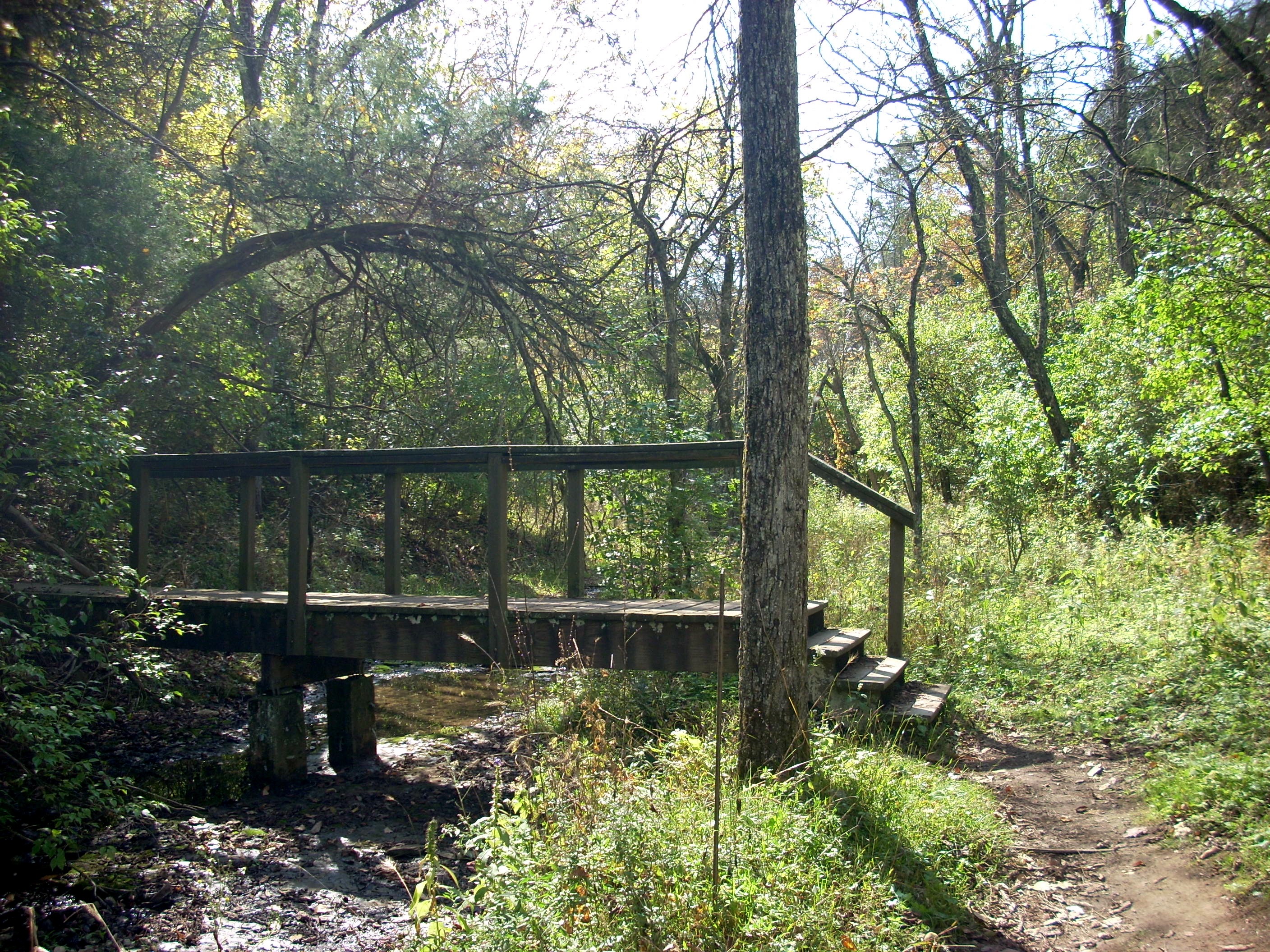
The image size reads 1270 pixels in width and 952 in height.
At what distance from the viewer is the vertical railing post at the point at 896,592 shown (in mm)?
6473

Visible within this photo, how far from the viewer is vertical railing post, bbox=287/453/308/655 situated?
7199mm

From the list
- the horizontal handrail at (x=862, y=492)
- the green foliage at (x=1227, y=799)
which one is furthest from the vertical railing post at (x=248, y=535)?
the green foliage at (x=1227, y=799)

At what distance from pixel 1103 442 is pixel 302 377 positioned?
11.5 meters

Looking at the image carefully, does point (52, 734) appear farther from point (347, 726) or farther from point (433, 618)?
point (347, 726)

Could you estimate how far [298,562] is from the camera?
7.19m

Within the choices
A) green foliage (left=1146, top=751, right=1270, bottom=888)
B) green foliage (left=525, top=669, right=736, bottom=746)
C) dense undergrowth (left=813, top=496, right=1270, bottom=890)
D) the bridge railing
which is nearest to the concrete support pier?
the bridge railing

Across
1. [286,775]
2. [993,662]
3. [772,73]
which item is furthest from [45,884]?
[993,662]

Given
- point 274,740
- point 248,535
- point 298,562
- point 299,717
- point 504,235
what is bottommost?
point 274,740

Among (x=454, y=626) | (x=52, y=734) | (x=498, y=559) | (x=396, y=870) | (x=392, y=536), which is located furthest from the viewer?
(x=392, y=536)

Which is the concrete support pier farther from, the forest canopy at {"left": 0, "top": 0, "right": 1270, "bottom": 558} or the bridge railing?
the forest canopy at {"left": 0, "top": 0, "right": 1270, "bottom": 558}

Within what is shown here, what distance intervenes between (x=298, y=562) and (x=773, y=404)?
4462 millimetres

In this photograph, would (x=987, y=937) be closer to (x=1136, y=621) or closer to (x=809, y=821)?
(x=809, y=821)

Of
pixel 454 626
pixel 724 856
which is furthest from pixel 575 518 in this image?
pixel 724 856

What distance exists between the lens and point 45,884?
506 centimetres
